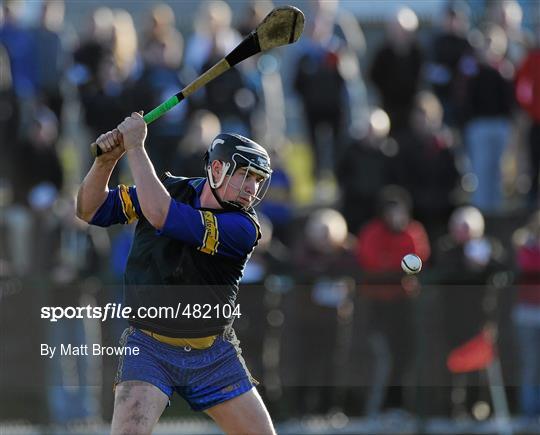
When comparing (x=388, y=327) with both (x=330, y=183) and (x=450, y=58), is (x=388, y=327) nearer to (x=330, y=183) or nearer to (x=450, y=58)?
(x=330, y=183)

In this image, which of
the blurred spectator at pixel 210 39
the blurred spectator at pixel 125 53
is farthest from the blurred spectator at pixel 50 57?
the blurred spectator at pixel 210 39

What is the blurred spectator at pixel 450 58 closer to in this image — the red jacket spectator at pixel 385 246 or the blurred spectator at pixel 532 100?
the blurred spectator at pixel 532 100

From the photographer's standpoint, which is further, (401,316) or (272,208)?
(272,208)

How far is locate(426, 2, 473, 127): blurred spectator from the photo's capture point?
36.2 feet

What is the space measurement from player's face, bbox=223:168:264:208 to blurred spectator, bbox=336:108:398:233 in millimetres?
4257

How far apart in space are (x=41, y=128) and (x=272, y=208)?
206 cm

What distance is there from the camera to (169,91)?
33.8 feet

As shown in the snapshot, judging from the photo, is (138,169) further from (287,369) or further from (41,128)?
(41,128)

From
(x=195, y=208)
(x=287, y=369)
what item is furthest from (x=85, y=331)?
(x=195, y=208)

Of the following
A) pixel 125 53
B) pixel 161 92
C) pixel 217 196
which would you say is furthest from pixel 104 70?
pixel 217 196

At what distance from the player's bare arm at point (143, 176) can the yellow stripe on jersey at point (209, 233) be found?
221mm

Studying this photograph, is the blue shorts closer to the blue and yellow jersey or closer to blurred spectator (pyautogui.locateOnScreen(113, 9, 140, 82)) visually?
the blue and yellow jersey

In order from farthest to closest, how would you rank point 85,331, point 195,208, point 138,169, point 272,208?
point 272,208 → point 85,331 → point 195,208 → point 138,169

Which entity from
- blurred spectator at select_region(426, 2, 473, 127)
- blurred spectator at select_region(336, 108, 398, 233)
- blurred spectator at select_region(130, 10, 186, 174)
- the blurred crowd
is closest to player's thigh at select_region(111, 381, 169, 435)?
the blurred crowd
